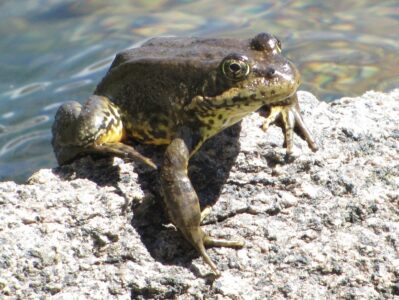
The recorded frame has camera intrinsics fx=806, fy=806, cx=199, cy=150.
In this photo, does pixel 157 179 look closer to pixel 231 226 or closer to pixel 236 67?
pixel 231 226

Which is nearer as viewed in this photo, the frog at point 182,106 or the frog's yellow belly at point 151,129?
the frog at point 182,106

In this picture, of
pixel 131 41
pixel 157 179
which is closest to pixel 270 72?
pixel 157 179

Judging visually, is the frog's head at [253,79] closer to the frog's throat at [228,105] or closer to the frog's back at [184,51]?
the frog's throat at [228,105]

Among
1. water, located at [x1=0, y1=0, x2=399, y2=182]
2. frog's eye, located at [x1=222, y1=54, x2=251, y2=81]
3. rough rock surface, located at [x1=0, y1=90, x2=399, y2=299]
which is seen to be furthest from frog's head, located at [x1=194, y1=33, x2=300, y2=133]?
water, located at [x1=0, y1=0, x2=399, y2=182]

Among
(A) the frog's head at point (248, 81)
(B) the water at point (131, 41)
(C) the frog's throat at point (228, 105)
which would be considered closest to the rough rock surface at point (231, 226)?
(C) the frog's throat at point (228, 105)

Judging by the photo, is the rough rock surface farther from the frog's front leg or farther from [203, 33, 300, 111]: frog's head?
[203, 33, 300, 111]: frog's head

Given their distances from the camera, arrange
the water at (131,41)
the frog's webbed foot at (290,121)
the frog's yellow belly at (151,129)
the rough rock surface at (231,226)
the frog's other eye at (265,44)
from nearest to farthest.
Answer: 1. the rough rock surface at (231,226)
2. the frog's other eye at (265,44)
3. the frog's webbed foot at (290,121)
4. the frog's yellow belly at (151,129)
5. the water at (131,41)

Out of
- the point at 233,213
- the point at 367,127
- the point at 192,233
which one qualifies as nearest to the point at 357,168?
the point at 367,127
